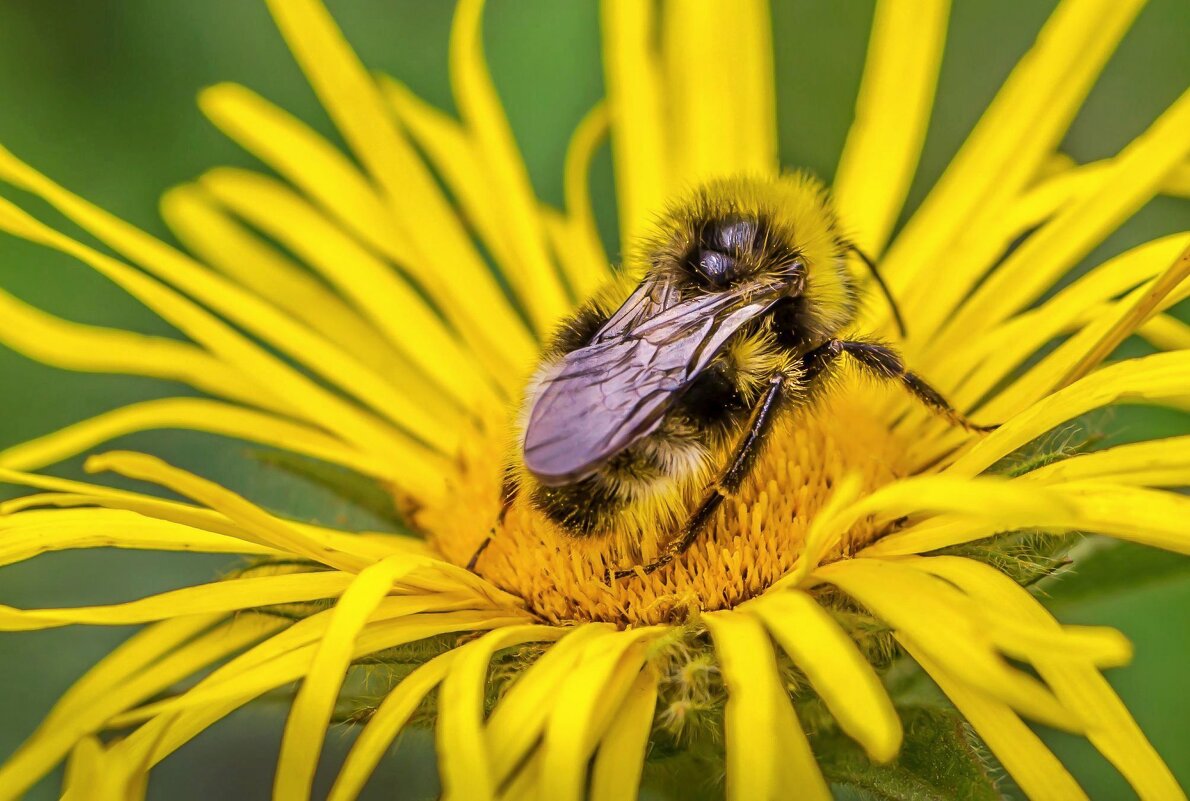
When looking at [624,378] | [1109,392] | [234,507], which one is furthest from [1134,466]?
[234,507]

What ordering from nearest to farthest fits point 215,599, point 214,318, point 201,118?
1. point 215,599
2. point 214,318
3. point 201,118

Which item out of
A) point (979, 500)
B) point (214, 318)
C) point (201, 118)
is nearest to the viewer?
point (979, 500)

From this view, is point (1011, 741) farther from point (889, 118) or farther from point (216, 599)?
point (889, 118)

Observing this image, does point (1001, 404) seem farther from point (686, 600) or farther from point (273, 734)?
point (273, 734)

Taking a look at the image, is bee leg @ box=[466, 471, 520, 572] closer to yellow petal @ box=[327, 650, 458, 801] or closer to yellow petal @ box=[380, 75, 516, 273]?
yellow petal @ box=[327, 650, 458, 801]

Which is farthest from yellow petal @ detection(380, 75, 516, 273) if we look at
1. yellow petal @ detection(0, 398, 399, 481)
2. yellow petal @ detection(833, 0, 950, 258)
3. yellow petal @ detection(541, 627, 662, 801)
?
yellow petal @ detection(541, 627, 662, 801)

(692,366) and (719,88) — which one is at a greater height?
(719,88)

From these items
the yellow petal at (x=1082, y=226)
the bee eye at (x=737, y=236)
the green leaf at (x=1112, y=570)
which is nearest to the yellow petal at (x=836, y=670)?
the green leaf at (x=1112, y=570)
